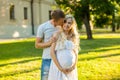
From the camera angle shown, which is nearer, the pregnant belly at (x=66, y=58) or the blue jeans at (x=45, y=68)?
the pregnant belly at (x=66, y=58)

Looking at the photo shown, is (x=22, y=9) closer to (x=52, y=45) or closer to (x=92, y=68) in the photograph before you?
(x=92, y=68)

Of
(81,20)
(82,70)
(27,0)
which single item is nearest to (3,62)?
(82,70)

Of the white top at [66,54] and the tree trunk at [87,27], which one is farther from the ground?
the white top at [66,54]

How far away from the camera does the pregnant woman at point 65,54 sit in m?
5.39

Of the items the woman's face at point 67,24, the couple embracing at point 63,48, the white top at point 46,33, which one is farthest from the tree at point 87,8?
the woman's face at point 67,24

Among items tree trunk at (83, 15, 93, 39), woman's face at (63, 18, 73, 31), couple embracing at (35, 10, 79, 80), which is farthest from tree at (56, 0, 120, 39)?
woman's face at (63, 18, 73, 31)

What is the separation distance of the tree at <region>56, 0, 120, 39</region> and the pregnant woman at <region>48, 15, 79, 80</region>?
25.3m

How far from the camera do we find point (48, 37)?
5.98 meters

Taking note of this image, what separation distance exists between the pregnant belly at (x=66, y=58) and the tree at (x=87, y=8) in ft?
83.1

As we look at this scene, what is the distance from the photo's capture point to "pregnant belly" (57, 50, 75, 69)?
214 inches

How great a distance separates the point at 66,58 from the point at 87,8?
27.5 metres

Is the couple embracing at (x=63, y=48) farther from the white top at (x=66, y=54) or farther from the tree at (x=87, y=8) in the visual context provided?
the tree at (x=87, y=8)

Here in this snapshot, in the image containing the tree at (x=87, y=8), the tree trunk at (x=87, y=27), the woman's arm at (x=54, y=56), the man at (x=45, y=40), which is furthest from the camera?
the tree trunk at (x=87, y=27)

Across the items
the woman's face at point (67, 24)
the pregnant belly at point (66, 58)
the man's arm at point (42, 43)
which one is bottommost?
the pregnant belly at point (66, 58)
